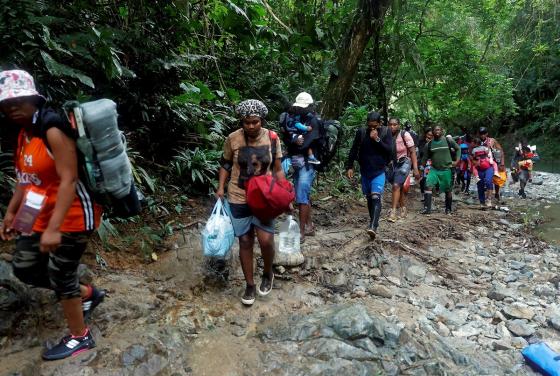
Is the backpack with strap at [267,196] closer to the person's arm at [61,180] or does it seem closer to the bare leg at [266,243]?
the bare leg at [266,243]

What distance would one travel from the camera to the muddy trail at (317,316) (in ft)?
10.6

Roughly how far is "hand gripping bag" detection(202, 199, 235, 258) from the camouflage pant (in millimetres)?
1383

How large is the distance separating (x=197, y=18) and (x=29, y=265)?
4482 millimetres

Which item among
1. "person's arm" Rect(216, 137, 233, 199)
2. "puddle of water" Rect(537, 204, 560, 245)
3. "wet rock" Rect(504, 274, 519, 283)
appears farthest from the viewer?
"puddle of water" Rect(537, 204, 560, 245)

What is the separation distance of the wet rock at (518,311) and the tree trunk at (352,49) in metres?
5.60

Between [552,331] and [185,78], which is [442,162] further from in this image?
[185,78]

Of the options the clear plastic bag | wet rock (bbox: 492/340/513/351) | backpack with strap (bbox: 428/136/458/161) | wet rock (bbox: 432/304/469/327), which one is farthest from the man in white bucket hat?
backpack with strap (bbox: 428/136/458/161)

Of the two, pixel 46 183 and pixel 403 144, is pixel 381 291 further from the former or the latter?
pixel 403 144

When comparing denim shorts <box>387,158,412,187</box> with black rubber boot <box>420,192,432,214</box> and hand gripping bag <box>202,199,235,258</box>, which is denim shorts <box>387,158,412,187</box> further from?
hand gripping bag <box>202,199,235,258</box>

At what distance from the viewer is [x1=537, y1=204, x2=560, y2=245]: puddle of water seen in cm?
862

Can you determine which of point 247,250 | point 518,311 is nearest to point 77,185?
point 247,250

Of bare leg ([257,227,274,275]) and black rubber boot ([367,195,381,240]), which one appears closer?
bare leg ([257,227,274,275])

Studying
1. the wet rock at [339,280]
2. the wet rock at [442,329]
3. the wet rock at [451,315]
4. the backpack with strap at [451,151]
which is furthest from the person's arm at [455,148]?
the wet rock at [442,329]

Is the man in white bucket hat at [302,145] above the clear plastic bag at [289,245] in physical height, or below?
above
